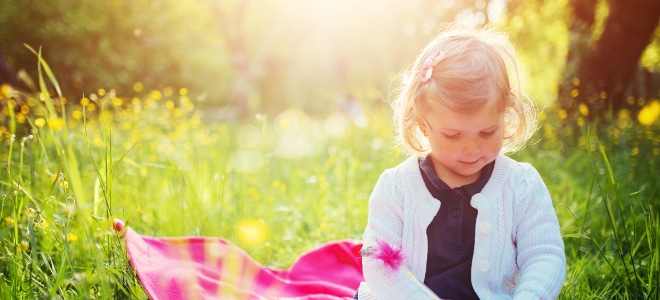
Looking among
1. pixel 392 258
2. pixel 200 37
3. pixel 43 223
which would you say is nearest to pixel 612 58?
pixel 392 258

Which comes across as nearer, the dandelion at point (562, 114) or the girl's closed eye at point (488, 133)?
the girl's closed eye at point (488, 133)

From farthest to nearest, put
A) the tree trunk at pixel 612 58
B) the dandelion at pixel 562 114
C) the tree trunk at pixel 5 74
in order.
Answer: the tree trunk at pixel 5 74 → the tree trunk at pixel 612 58 → the dandelion at pixel 562 114

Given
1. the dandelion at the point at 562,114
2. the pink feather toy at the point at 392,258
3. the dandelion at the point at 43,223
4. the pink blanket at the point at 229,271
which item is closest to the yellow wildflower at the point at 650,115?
the dandelion at the point at 562,114

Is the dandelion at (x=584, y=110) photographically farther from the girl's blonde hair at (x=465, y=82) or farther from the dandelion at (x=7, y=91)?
the dandelion at (x=7, y=91)

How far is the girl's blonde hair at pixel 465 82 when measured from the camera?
1684 mm

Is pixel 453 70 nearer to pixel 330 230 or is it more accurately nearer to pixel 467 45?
pixel 467 45

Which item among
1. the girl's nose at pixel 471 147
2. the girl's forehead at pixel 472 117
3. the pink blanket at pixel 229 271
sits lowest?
the pink blanket at pixel 229 271

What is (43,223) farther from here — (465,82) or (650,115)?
(650,115)

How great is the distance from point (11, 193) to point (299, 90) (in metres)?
30.1

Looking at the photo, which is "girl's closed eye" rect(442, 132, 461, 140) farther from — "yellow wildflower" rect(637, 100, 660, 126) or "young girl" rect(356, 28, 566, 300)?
"yellow wildflower" rect(637, 100, 660, 126)

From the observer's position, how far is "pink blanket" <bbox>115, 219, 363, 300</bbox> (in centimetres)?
233

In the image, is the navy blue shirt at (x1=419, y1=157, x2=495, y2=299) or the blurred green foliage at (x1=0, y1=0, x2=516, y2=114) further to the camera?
the blurred green foliage at (x1=0, y1=0, x2=516, y2=114)

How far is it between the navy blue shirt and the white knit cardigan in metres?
0.03

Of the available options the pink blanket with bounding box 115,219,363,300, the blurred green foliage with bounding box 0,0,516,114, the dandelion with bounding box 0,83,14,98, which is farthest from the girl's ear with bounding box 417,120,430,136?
the blurred green foliage with bounding box 0,0,516,114
